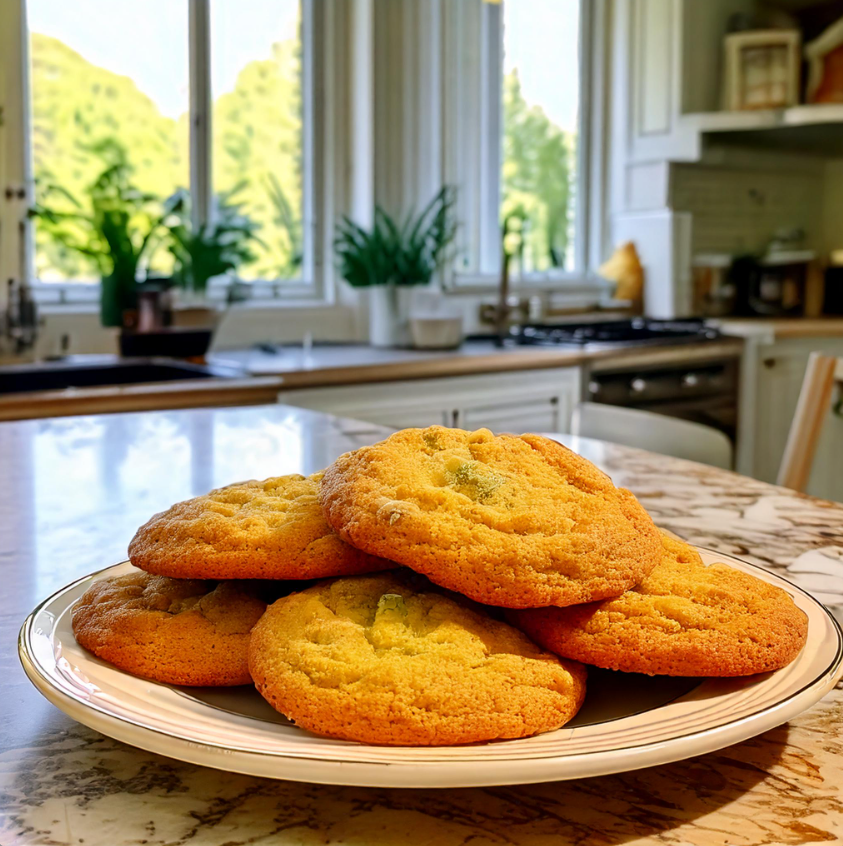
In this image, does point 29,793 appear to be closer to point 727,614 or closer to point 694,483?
point 727,614

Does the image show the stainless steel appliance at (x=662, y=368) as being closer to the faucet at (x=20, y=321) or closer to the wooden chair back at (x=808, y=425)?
the wooden chair back at (x=808, y=425)

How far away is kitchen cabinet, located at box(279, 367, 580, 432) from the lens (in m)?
2.78

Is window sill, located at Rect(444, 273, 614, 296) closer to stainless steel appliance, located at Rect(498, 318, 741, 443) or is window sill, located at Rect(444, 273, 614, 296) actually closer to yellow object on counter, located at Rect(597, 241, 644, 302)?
yellow object on counter, located at Rect(597, 241, 644, 302)

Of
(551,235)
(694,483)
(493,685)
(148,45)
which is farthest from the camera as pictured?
(551,235)

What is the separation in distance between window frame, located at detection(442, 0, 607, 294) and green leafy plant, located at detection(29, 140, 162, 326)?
1.26m

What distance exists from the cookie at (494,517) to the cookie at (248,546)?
0.8 inches

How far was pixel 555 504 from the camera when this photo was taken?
50 centimetres

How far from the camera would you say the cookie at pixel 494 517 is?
46 centimetres

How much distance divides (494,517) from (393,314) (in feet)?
9.90

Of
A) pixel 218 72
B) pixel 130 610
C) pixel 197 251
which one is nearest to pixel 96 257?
pixel 197 251

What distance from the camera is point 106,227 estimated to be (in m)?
2.95

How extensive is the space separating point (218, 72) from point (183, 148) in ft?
1.00

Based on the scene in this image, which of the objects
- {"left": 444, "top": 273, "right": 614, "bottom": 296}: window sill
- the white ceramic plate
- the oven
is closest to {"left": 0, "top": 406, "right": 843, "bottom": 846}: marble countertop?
the white ceramic plate

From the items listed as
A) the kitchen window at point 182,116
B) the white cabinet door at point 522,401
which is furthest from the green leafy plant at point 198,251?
the white cabinet door at point 522,401
